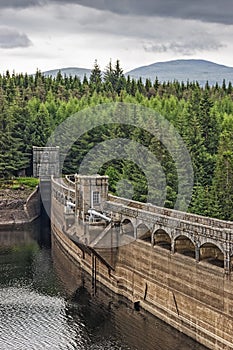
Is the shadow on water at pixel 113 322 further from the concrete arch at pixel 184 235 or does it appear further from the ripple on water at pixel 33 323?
the concrete arch at pixel 184 235

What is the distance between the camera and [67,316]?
183 ft

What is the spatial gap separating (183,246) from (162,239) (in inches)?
172

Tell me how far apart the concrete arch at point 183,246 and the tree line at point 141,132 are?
63.8 ft

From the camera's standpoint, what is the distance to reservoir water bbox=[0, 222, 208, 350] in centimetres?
4891

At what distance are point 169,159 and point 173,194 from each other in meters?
5.76

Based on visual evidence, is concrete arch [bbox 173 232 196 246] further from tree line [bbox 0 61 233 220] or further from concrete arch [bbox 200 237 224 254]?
tree line [bbox 0 61 233 220]

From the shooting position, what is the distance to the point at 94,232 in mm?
61656

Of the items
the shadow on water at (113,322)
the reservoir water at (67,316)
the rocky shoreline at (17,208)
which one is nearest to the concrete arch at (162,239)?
the shadow on water at (113,322)

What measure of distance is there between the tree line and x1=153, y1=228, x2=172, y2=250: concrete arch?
53.7ft

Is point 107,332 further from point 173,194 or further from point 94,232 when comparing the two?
point 173,194

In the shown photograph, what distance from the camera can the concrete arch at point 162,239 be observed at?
55.5 meters

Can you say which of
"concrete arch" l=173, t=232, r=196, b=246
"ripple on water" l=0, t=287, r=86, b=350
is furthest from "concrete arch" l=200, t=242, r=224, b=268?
"ripple on water" l=0, t=287, r=86, b=350

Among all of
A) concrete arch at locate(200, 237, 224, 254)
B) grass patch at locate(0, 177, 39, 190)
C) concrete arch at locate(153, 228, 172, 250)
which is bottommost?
grass patch at locate(0, 177, 39, 190)

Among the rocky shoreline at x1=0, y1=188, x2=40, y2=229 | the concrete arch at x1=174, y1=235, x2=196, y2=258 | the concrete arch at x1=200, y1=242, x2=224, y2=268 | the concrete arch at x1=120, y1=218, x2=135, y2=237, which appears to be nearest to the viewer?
the concrete arch at x1=200, y1=242, x2=224, y2=268
